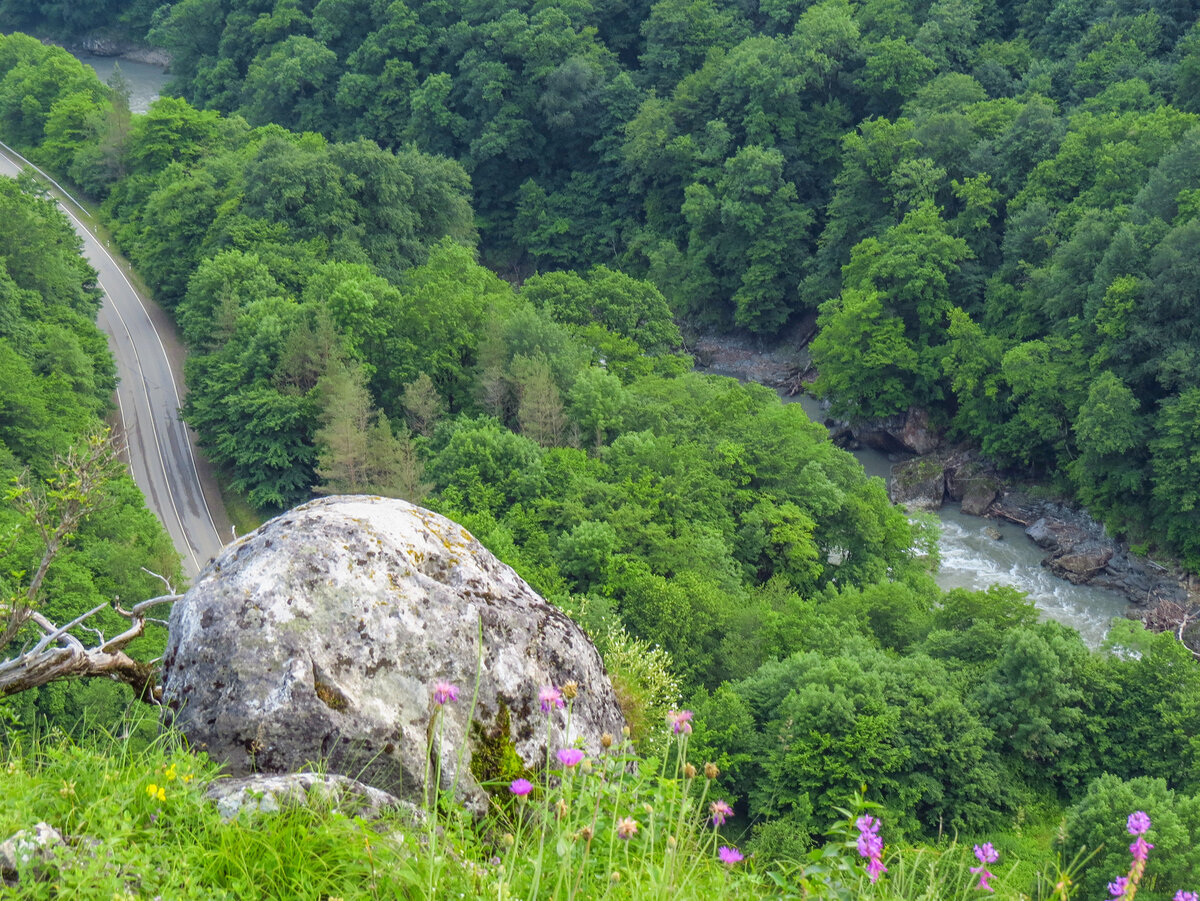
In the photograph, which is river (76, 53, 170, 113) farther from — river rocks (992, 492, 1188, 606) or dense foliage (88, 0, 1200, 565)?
river rocks (992, 492, 1188, 606)

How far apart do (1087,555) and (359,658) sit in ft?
122

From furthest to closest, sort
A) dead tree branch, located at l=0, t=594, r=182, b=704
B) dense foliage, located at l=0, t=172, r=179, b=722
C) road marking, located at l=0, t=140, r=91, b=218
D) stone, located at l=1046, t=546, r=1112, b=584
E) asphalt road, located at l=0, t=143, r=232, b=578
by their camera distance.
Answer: road marking, located at l=0, t=140, r=91, b=218, asphalt road, located at l=0, t=143, r=232, b=578, stone, located at l=1046, t=546, r=1112, b=584, dense foliage, located at l=0, t=172, r=179, b=722, dead tree branch, located at l=0, t=594, r=182, b=704

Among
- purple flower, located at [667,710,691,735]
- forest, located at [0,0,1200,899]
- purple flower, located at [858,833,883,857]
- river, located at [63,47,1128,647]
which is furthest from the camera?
river, located at [63,47,1128,647]

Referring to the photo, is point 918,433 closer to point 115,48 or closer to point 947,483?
point 947,483

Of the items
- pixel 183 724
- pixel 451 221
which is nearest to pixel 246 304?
pixel 451 221

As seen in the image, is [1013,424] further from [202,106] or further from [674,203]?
[202,106]

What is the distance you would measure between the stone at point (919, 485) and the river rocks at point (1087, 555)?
2.49 meters

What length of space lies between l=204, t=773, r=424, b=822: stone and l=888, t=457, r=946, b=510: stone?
40.1 meters

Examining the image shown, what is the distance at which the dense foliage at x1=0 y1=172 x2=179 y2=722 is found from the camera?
1067 inches

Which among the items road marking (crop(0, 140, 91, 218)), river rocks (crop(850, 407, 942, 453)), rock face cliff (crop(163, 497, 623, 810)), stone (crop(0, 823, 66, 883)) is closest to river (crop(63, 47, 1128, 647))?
river rocks (crop(850, 407, 942, 453))

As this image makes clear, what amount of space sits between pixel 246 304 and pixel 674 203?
2894cm

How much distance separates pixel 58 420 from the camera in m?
37.6

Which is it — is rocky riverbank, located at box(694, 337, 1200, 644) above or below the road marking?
below

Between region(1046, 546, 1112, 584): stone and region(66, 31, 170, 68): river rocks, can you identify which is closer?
region(1046, 546, 1112, 584): stone
